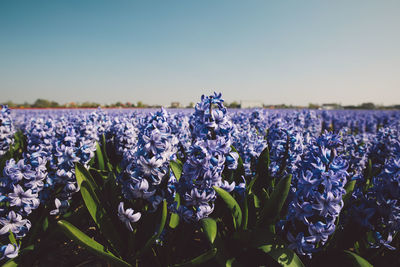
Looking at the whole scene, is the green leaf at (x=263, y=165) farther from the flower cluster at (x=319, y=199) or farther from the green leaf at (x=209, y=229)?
the green leaf at (x=209, y=229)

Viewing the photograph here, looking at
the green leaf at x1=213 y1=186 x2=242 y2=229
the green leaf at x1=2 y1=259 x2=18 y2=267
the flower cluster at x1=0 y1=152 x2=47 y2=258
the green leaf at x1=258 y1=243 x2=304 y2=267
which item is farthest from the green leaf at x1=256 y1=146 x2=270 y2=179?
the green leaf at x1=2 y1=259 x2=18 y2=267

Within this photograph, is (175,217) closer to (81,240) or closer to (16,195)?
(81,240)

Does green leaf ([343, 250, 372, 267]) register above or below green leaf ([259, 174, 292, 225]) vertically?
below

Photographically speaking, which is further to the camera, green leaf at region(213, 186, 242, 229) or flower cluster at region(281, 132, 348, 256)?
green leaf at region(213, 186, 242, 229)

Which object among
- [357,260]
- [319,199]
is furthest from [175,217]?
[357,260]

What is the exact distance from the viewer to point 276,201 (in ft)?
6.35

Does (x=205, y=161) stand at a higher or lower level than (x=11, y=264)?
higher

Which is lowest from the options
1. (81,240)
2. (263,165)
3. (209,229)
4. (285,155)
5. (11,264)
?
(11,264)

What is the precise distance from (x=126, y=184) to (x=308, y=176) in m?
1.59

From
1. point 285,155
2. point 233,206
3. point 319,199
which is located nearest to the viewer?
point 319,199

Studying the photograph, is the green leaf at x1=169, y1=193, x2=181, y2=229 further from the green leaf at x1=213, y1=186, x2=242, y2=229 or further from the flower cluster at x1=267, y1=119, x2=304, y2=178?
the flower cluster at x1=267, y1=119, x2=304, y2=178

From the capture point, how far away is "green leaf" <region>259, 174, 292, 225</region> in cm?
190

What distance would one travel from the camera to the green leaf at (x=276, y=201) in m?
1.90

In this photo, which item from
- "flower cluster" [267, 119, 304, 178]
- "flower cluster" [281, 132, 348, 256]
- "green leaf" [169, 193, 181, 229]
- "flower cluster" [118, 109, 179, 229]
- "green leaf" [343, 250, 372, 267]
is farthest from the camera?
"flower cluster" [267, 119, 304, 178]
